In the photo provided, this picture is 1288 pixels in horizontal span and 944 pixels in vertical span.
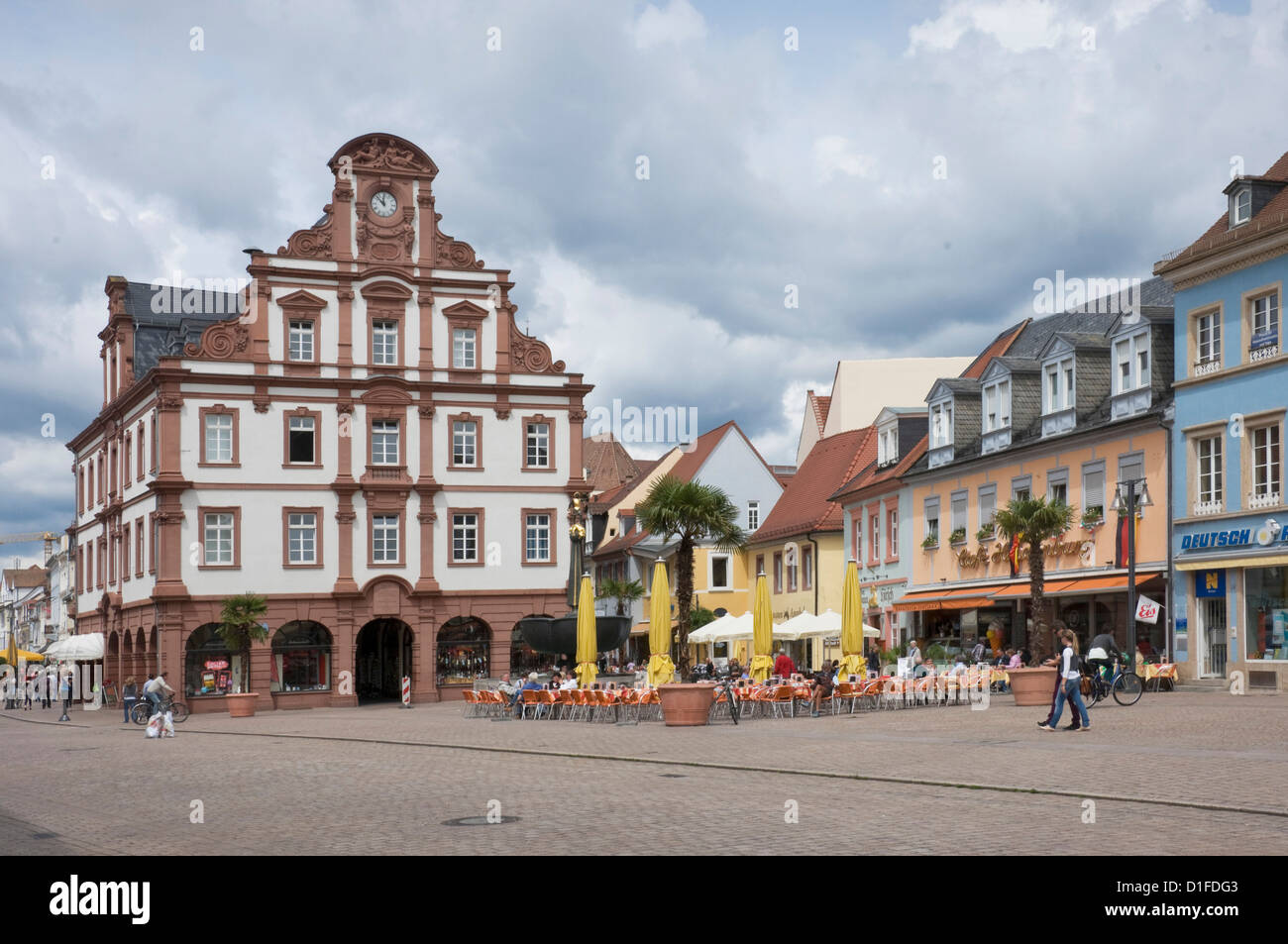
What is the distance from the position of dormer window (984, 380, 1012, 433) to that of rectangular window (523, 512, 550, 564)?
57.9 ft

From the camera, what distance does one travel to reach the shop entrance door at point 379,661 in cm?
5988

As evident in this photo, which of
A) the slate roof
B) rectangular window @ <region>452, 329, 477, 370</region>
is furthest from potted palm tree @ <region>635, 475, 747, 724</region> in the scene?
the slate roof

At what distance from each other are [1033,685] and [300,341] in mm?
32709

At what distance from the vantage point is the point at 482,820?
14.5 m

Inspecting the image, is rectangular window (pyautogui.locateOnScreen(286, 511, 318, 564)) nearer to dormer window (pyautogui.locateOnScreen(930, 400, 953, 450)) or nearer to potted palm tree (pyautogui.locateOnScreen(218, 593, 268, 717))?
potted palm tree (pyautogui.locateOnScreen(218, 593, 268, 717))

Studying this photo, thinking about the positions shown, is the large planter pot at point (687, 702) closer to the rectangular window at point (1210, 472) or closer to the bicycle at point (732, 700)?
the bicycle at point (732, 700)

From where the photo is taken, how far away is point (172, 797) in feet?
59.9

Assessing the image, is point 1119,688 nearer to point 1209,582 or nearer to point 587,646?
point 1209,582

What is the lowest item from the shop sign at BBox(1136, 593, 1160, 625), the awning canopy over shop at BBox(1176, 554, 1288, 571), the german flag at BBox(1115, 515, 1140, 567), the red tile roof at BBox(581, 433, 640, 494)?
the shop sign at BBox(1136, 593, 1160, 625)

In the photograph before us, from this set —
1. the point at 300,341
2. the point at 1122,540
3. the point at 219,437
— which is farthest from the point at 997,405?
the point at 219,437

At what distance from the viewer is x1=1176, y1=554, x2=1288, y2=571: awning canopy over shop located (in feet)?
117

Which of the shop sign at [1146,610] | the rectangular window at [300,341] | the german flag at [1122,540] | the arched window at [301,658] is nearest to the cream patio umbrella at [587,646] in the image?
the shop sign at [1146,610]
